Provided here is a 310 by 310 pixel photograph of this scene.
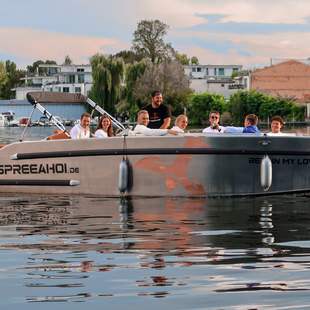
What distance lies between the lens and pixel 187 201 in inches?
523

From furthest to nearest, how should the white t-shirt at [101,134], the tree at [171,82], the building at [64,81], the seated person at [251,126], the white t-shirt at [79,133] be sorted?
the building at [64,81]
the tree at [171,82]
the white t-shirt at [79,133]
the white t-shirt at [101,134]
the seated person at [251,126]

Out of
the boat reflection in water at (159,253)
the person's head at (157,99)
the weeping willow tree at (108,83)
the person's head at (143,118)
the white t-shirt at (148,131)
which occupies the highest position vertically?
the weeping willow tree at (108,83)

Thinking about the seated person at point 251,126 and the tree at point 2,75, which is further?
the tree at point 2,75

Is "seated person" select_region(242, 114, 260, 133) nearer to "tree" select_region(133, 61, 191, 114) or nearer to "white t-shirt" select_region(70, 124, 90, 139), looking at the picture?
"white t-shirt" select_region(70, 124, 90, 139)

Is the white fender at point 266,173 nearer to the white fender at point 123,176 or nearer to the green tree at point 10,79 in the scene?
the white fender at point 123,176

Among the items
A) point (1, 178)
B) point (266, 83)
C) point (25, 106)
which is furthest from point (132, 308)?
point (25, 106)

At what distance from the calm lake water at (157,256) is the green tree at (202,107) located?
75.1m

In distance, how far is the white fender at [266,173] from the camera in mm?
13164

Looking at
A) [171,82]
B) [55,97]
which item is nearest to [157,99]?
[55,97]

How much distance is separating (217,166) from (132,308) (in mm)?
7287

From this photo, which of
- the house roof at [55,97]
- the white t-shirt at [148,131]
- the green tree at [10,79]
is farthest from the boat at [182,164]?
the green tree at [10,79]

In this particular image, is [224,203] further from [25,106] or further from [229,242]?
[25,106]

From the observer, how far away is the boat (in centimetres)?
1317

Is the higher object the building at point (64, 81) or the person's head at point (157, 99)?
the building at point (64, 81)
